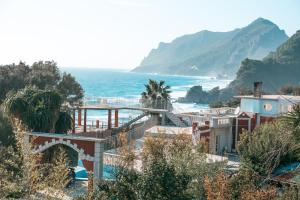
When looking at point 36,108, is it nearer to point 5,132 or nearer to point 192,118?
point 5,132

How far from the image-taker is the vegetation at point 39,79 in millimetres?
41494

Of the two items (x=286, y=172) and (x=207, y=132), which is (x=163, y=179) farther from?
(x=207, y=132)

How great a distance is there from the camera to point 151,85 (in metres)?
43.9

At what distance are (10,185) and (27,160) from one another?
1.86 metres

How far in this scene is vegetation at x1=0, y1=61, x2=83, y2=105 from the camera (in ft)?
136

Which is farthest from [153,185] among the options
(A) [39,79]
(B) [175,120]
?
(A) [39,79]

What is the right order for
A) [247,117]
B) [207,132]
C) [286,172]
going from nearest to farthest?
1. [286,172]
2. [207,132]
3. [247,117]

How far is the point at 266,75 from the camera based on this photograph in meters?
157

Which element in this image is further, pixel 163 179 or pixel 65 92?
pixel 65 92

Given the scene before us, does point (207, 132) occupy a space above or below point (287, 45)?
below

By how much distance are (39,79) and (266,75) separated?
125 meters

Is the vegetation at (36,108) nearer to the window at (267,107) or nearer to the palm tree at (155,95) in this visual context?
the palm tree at (155,95)

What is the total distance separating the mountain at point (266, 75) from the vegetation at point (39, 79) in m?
93.2

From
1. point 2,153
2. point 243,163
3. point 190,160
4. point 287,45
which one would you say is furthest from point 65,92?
point 287,45
